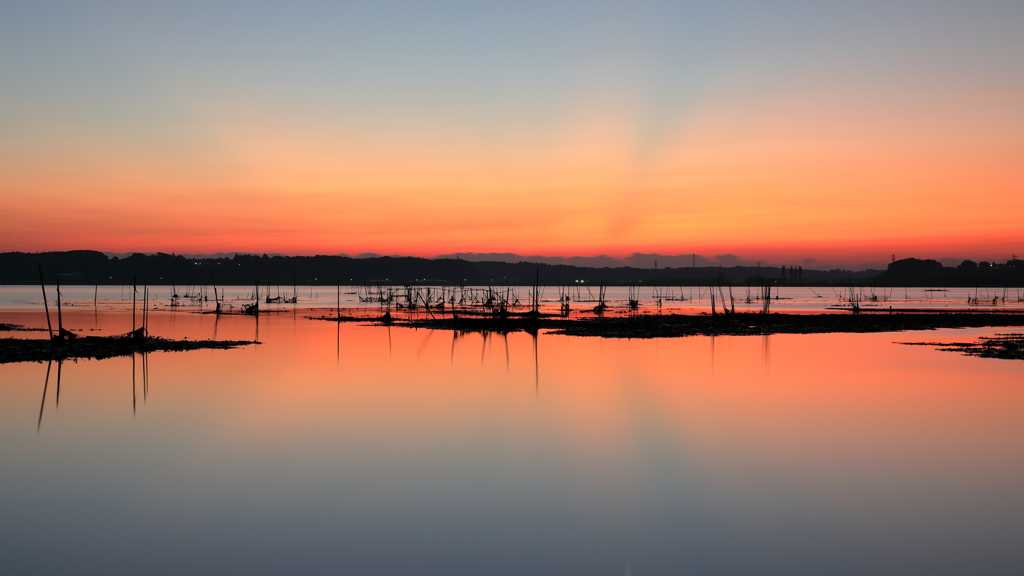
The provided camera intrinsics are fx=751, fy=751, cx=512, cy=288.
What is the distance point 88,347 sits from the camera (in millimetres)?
27250

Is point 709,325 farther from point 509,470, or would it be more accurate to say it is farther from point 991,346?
point 509,470

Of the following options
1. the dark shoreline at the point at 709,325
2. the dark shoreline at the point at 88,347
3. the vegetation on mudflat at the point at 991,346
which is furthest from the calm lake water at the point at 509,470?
the dark shoreline at the point at 709,325

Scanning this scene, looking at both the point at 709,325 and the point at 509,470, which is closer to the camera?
the point at 509,470

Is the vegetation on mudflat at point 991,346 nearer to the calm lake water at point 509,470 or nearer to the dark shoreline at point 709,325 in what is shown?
the calm lake water at point 509,470

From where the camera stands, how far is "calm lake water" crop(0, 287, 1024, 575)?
7.98m

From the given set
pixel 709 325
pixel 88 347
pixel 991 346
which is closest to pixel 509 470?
pixel 88 347

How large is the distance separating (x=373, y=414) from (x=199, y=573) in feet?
29.3

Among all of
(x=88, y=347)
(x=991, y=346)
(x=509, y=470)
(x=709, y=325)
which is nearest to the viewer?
(x=509, y=470)

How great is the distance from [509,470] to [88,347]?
2191 centimetres

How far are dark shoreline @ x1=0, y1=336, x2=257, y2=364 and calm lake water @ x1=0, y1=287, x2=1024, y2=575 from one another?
75.4 inches

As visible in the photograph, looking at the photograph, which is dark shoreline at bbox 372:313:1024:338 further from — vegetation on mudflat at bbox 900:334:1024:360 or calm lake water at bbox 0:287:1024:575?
calm lake water at bbox 0:287:1024:575

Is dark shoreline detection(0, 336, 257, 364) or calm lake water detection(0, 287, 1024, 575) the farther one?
dark shoreline detection(0, 336, 257, 364)

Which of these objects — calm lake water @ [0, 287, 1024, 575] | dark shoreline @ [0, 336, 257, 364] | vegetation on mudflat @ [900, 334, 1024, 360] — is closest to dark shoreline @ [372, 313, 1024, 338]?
vegetation on mudflat @ [900, 334, 1024, 360]

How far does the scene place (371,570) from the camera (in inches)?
294
